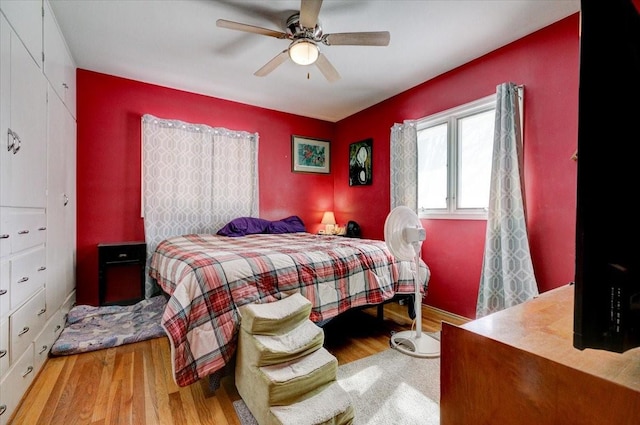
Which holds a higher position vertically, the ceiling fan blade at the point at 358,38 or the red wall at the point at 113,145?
the ceiling fan blade at the point at 358,38

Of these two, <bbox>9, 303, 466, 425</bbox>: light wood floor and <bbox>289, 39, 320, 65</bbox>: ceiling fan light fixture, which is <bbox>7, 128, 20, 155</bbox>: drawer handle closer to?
<bbox>9, 303, 466, 425</bbox>: light wood floor

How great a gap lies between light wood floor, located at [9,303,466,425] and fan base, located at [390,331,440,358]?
11cm

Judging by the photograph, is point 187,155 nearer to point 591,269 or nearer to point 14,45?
point 14,45

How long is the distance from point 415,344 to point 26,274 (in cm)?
255

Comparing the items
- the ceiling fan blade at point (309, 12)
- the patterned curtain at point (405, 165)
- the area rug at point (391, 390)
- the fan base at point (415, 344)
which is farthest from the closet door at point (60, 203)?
the patterned curtain at point (405, 165)

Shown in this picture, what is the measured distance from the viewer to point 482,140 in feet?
9.16

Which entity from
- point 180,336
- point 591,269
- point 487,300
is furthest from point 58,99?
point 487,300

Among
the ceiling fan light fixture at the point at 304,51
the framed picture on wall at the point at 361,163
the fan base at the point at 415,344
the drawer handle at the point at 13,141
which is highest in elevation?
the ceiling fan light fixture at the point at 304,51

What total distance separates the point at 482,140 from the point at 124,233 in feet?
12.8

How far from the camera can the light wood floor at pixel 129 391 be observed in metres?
1.49

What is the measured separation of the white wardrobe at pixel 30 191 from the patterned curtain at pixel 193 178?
791 mm

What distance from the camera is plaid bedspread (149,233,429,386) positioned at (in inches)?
61.0

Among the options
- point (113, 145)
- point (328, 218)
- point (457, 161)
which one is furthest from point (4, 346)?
point (328, 218)

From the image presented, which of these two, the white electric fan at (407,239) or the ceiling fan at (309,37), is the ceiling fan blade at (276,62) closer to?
the ceiling fan at (309,37)
